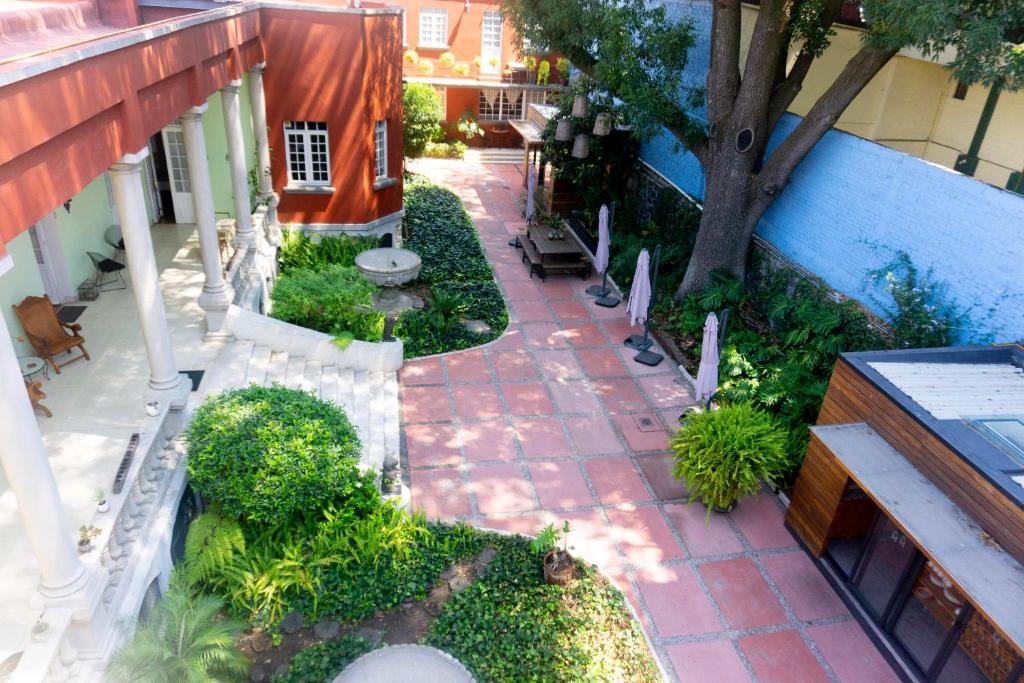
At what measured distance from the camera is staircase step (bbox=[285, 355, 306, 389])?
11.5 meters

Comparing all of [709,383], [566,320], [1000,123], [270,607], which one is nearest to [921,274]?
[709,383]

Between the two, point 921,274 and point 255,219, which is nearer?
point 921,274

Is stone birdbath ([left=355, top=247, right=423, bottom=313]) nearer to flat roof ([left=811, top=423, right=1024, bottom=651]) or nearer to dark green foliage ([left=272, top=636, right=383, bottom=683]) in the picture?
dark green foliage ([left=272, top=636, right=383, bottom=683])

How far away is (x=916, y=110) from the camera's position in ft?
52.1

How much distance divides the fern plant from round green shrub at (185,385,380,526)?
116 cm

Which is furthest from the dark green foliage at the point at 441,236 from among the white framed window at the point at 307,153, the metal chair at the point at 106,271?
the metal chair at the point at 106,271

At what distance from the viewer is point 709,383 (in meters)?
11.3

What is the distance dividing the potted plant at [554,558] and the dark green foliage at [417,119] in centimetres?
1720

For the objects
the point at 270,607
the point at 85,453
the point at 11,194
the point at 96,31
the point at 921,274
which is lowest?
the point at 270,607

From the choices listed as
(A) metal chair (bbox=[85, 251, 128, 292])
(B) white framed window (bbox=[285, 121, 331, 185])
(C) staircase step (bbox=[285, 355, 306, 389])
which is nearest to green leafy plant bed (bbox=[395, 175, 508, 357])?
(C) staircase step (bbox=[285, 355, 306, 389])

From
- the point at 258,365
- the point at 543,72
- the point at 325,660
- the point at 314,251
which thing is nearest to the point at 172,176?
the point at 314,251

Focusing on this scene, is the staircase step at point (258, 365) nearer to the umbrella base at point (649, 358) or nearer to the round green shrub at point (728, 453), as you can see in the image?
the round green shrub at point (728, 453)

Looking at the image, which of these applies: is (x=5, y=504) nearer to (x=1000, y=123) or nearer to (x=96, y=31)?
(x=96, y=31)

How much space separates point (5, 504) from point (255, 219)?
9058mm
